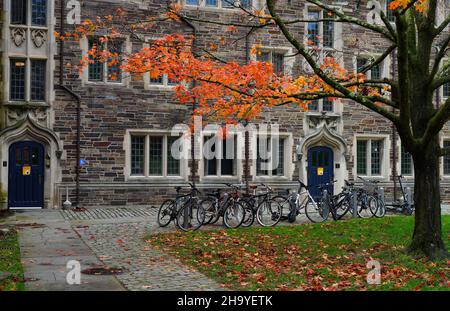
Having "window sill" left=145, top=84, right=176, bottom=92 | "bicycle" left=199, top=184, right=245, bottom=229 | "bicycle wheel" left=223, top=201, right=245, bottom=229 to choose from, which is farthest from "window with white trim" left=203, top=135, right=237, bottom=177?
"bicycle wheel" left=223, top=201, right=245, bottom=229

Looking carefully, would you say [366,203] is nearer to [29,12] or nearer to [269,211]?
[269,211]

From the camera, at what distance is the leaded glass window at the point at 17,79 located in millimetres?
19047

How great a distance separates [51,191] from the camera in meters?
19.1

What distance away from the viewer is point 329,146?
2281cm

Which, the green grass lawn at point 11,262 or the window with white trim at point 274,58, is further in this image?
the window with white trim at point 274,58

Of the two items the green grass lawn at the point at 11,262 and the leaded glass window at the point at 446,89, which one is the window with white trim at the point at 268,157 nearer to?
the leaded glass window at the point at 446,89

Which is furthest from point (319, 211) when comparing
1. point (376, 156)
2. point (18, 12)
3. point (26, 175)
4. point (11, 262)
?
point (18, 12)

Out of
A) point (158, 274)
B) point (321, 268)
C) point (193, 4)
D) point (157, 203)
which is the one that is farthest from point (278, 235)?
point (193, 4)

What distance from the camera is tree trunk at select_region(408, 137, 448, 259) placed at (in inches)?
392

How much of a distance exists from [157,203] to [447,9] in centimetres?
1441

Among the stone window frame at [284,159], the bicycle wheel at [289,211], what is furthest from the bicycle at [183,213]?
the stone window frame at [284,159]

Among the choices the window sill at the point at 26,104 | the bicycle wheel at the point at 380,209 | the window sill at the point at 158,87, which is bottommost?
the bicycle wheel at the point at 380,209

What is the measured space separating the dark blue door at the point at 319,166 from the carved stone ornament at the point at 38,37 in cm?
1103

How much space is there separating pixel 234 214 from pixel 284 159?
316 inches
